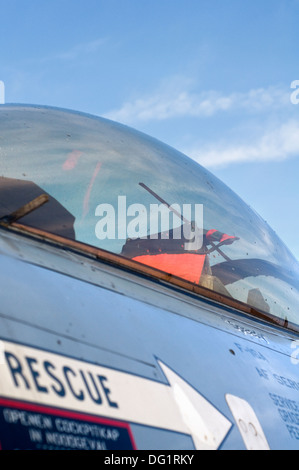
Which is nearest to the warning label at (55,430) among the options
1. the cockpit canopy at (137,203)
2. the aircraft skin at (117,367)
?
the aircraft skin at (117,367)

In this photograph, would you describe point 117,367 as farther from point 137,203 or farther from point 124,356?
point 137,203

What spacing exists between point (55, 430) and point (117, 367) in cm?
36

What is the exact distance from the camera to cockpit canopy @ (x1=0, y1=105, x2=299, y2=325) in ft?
8.75

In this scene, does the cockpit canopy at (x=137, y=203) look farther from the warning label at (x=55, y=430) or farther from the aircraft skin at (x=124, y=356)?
the warning label at (x=55, y=430)

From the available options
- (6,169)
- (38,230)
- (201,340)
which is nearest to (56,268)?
(38,230)

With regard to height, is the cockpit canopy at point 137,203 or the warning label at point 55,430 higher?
the cockpit canopy at point 137,203

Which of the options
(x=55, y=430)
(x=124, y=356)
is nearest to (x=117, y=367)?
(x=124, y=356)

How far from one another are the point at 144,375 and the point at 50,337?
361mm

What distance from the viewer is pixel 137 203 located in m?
3.01

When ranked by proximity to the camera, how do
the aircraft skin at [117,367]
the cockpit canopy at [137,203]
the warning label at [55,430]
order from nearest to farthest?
the warning label at [55,430] → the aircraft skin at [117,367] → the cockpit canopy at [137,203]

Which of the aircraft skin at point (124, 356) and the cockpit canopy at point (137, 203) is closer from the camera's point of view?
the aircraft skin at point (124, 356)

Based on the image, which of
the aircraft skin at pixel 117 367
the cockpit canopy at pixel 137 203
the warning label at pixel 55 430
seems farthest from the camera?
the cockpit canopy at pixel 137 203

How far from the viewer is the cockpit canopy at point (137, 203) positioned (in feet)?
8.75

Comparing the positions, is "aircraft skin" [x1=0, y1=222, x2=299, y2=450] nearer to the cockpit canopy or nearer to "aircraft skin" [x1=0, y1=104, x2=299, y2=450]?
"aircraft skin" [x1=0, y1=104, x2=299, y2=450]
